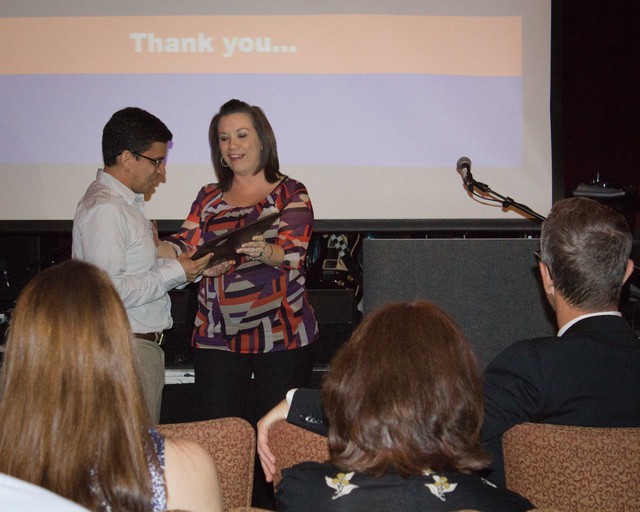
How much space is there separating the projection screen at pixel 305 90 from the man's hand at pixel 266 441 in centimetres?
197

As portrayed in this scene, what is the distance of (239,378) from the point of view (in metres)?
2.65

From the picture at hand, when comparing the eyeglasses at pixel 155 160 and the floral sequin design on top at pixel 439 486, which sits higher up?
the eyeglasses at pixel 155 160

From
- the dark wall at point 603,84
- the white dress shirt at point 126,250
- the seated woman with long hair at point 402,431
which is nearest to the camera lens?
the seated woman with long hair at point 402,431

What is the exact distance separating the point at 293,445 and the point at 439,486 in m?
0.41

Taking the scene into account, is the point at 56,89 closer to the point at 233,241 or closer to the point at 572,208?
the point at 233,241

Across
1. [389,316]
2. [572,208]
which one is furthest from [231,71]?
[389,316]

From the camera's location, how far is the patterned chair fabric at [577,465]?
53.4 inches

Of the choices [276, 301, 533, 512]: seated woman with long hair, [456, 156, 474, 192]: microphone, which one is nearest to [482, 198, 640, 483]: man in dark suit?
[276, 301, 533, 512]: seated woman with long hair

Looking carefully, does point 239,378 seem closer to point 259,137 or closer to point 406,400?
point 259,137

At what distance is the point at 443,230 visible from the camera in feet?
11.8

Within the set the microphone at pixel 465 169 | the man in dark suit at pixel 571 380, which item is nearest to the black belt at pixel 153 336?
the man in dark suit at pixel 571 380

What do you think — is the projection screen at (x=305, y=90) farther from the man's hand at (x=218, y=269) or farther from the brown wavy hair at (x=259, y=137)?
the man's hand at (x=218, y=269)

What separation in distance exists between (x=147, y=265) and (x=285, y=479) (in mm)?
1376

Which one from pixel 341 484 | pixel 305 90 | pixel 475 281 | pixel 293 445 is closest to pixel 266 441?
pixel 293 445
